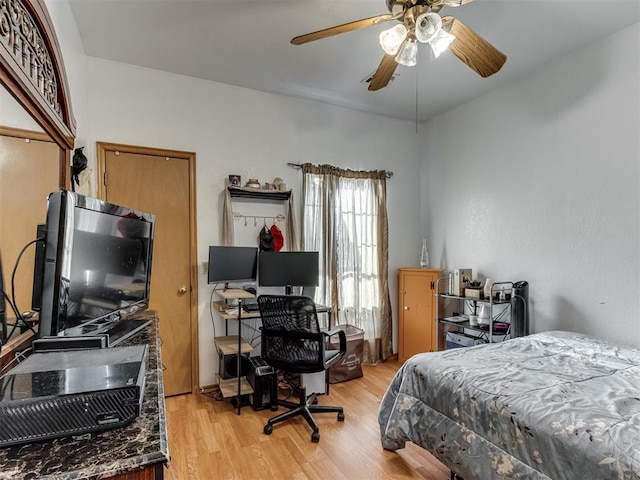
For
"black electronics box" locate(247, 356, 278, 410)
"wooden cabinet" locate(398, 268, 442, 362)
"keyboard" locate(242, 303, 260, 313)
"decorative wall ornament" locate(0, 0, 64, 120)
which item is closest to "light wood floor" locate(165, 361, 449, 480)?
"black electronics box" locate(247, 356, 278, 410)

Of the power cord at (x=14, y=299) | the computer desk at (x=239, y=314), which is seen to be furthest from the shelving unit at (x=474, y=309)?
the power cord at (x=14, y=299)

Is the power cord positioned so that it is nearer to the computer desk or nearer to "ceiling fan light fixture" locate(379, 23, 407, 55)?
the computer desk

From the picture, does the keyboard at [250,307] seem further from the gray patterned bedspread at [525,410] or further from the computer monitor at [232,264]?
the gray patterned bedspread at [525,410]

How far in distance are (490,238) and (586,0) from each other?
2.01 metres

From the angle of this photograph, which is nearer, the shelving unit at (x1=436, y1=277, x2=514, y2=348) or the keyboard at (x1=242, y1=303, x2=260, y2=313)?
the keyboard at (x1=242, y1=303, x2=260, y2=313)

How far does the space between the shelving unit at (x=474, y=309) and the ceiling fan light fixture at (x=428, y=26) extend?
6.97ft

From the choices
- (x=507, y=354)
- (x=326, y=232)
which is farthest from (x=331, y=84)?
(x=507, y=354)

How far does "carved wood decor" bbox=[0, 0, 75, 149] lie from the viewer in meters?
1.13

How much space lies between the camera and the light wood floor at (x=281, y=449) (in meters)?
2.08

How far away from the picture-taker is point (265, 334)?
2.64 m

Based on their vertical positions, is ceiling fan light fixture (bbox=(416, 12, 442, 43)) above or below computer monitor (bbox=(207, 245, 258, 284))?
above

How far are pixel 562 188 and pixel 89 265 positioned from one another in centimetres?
337

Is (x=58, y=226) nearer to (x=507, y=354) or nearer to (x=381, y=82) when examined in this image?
(x=381, y=82)

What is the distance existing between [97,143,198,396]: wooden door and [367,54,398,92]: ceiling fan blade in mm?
1809
